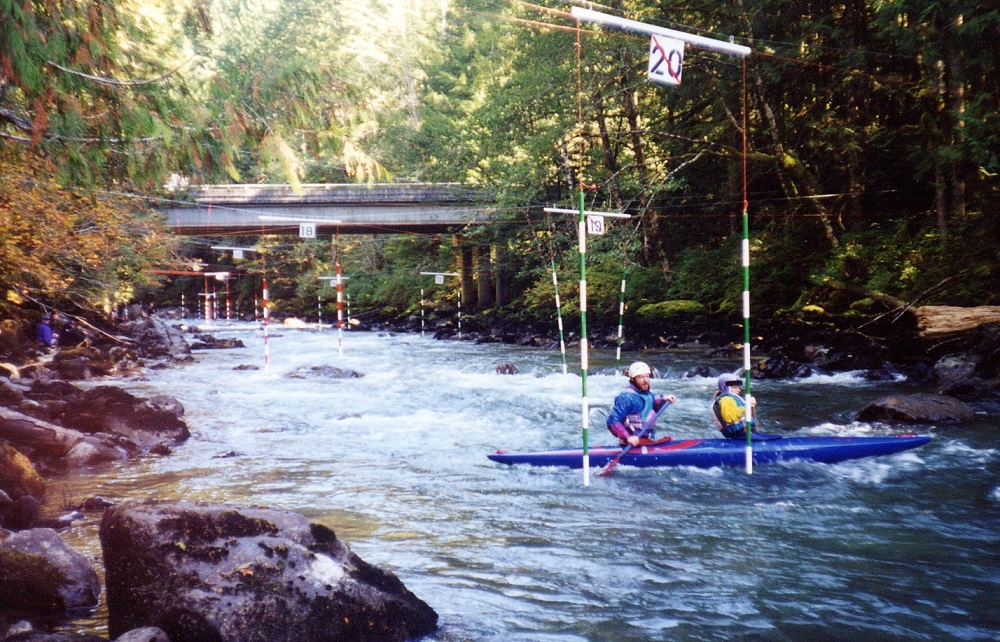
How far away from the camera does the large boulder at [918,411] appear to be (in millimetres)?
8977

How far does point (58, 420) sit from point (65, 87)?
4908 mm

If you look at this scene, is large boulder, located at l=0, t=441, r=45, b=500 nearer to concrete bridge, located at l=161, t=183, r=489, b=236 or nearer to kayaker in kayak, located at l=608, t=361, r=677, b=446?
kayaker in kayak, located at l=608, t=361, r=677, b=446

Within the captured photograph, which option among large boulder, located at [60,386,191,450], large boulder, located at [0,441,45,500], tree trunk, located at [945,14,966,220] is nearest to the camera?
large boulder, located at [0,441,45,500]

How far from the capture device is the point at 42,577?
391 cm

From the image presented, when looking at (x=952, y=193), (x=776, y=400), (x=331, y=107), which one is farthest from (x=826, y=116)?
(x=331, y=107)

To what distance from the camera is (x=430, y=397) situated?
12.9 m

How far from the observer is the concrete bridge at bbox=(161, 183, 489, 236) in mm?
28484

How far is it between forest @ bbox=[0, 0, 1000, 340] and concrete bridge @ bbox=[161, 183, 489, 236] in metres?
1.05

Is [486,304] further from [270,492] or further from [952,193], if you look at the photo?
[270,492]

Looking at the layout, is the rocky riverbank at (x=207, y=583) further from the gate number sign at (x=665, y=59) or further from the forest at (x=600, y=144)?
the gate number sign at (x=665, y=59)

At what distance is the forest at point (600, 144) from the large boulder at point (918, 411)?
13.2ft

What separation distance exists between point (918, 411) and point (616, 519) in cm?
496

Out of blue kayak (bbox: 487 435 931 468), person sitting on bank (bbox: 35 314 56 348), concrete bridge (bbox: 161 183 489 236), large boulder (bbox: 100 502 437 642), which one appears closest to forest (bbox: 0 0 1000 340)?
person sitting on bank (bbox: 35 314 56 348)

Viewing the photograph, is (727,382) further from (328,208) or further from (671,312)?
(328,208)
